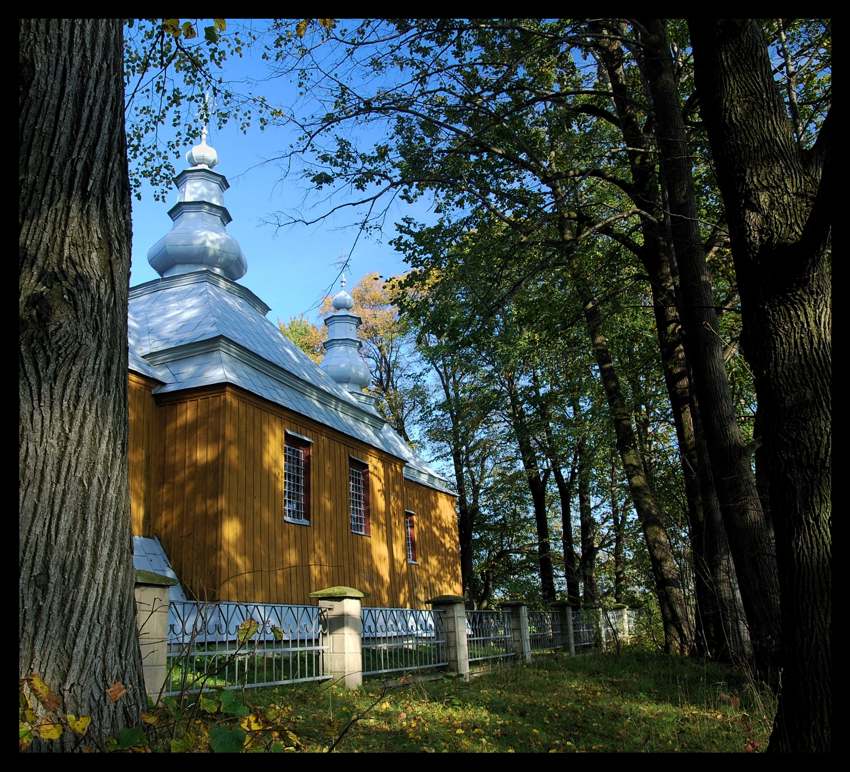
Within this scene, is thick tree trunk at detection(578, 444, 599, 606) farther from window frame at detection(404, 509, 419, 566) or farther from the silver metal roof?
the silver metal roof

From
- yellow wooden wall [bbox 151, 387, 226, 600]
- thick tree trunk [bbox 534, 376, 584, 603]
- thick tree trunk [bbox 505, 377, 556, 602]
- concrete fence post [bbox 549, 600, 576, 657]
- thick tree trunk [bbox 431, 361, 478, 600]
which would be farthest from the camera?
thick tree trunk [bbox 431, 361, 478, 600]

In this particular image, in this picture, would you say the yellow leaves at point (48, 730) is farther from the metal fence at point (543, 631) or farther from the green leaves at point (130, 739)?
the metal fence at point (543, 631)

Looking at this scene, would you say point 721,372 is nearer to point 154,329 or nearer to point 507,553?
point 154,329

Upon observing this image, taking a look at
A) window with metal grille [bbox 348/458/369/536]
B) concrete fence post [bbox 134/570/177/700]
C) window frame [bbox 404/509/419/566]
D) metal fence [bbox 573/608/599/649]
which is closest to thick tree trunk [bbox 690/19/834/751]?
concrete fence post [bbox 134/570/177/700]

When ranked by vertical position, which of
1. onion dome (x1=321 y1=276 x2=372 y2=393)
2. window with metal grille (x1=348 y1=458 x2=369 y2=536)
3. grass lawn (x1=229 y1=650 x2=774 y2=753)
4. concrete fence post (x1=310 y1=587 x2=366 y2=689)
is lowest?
grass lawn (x1=229 y1=650 x2=774 y2=753)

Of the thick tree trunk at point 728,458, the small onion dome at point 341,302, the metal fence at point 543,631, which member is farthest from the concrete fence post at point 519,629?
the small onion dome at point 341,302

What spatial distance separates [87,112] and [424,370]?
26586mm

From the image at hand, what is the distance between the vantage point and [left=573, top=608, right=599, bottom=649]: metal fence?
18.5m

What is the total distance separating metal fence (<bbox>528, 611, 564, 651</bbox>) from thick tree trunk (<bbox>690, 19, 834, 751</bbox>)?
13336 mm

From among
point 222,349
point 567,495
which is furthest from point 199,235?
point 567,495

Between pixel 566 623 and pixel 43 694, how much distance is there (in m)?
15.6

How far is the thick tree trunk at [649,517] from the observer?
43.7ft

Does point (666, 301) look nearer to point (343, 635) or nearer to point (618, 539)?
point (343, 635)

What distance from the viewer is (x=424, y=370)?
3067 centimetres
